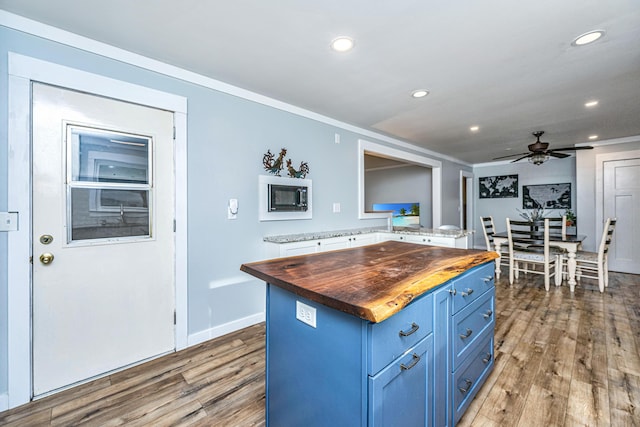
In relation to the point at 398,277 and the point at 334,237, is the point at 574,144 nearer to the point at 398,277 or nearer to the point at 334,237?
the point at 334,237

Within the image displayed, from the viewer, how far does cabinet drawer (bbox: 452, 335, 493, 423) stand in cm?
142

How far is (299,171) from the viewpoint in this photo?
3158 mm

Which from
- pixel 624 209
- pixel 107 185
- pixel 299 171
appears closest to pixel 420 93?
pixel 299 171

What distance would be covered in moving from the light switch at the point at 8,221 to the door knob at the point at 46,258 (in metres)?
0.21

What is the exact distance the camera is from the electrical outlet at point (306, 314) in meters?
1.08

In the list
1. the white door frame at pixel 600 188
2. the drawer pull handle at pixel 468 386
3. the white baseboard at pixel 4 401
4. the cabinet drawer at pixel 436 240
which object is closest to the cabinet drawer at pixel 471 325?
the drawer pull handle at pixel 468 386

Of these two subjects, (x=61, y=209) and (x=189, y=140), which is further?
(x=189, y=140)

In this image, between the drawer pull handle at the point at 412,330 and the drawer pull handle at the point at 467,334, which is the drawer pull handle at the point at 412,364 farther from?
the drawer pull handle at the point at 467,334

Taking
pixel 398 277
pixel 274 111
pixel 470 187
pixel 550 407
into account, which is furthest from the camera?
pixel 470 187

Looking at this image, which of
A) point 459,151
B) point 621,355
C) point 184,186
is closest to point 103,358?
point 184,186

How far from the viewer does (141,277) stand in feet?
6.91

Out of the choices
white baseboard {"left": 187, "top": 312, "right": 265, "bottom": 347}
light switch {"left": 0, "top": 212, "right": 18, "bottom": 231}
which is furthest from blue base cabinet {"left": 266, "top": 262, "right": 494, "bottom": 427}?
light switch {"left": 0, "top": 212, "right": 18, "bottom": 231}

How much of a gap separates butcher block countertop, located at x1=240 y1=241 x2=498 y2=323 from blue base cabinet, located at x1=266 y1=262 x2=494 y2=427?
0.08 meters

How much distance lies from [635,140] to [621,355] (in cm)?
440
